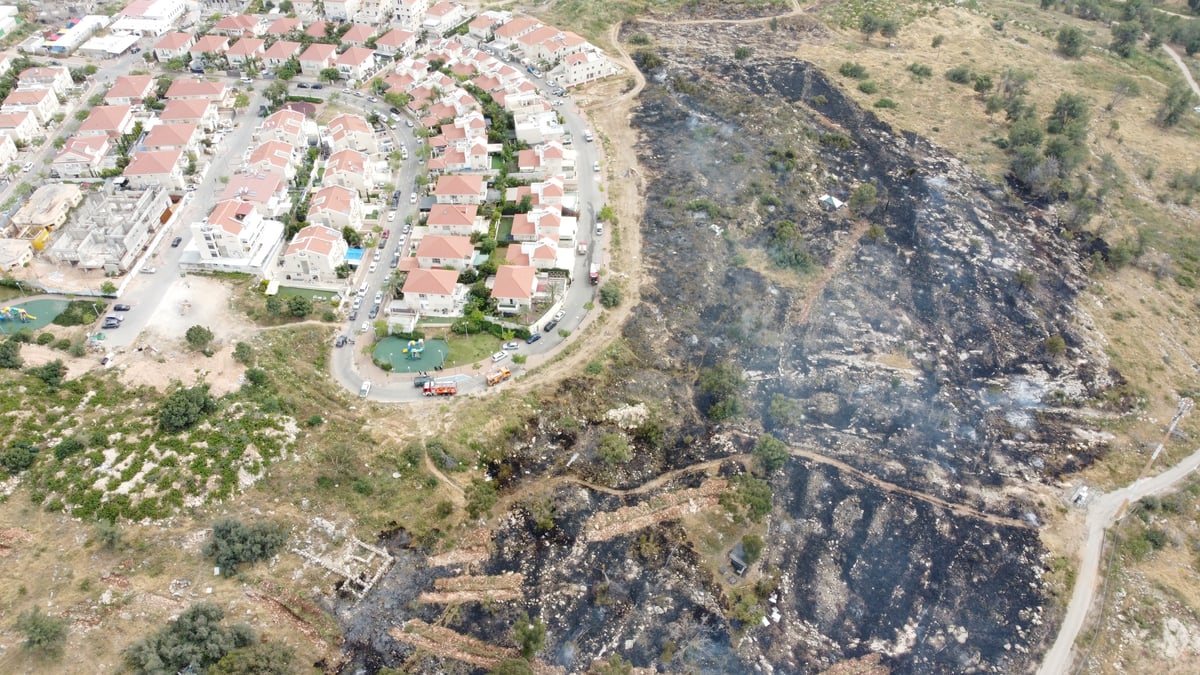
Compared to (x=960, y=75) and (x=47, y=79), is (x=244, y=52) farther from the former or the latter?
(x=960, y=75)

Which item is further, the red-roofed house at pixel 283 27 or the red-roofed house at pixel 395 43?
the red-roofed house at pixel 283 27

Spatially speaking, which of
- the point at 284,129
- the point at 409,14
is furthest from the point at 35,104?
the point at 409,14

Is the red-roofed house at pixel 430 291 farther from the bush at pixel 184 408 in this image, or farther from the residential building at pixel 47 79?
the residential building at pixel 47 79

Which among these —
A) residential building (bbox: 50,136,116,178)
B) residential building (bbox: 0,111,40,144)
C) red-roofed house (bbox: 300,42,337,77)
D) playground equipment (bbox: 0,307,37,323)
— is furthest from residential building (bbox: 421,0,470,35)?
playground equipment (bbox: 0,307,37,323)

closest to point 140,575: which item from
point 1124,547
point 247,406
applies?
point 247,406

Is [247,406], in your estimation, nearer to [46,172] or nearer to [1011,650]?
[46,172]

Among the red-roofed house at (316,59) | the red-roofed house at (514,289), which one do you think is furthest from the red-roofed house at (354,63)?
the red-roofed house at (514,289)
